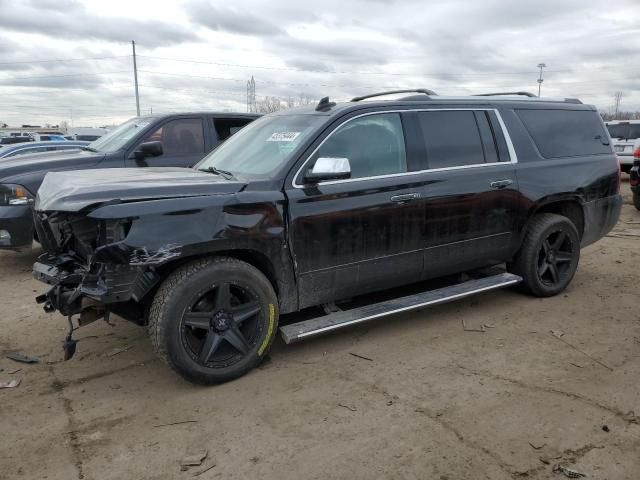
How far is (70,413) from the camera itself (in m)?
3.30

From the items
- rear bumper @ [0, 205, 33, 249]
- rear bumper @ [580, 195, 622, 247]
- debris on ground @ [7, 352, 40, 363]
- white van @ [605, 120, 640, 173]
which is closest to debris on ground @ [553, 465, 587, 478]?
rear bumper @ [580, 195, 622, 247]

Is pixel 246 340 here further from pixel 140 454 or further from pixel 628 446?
pixel 628 446

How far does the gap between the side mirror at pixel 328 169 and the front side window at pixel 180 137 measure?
395cm

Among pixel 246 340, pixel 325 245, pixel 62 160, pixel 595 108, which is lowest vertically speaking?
pixel 246 340

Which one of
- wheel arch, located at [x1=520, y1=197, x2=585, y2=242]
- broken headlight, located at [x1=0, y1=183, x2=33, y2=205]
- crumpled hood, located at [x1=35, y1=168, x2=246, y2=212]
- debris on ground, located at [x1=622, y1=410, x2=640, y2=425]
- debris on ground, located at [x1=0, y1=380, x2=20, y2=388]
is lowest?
debris on ground, located at [x1=0, y1=380, x2=20, y2=388]

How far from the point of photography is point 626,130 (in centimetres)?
1697

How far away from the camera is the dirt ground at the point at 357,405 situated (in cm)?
274

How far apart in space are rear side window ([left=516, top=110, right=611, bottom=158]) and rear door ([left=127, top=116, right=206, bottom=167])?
4301mm

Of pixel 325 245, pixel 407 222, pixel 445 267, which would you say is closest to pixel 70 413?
pixel 325 245

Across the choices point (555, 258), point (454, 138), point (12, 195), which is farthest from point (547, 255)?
point (12, 195)

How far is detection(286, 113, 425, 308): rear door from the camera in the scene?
3.80 m

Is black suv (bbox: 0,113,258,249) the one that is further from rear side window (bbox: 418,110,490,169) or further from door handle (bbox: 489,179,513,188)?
door handle (bbox: 489,179,513,188)

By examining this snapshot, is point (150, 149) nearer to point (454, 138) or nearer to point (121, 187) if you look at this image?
point (121, 187)

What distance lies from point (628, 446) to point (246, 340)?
2377mm
